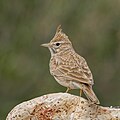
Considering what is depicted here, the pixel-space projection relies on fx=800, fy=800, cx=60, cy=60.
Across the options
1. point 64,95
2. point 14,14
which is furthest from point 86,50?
point 64,95

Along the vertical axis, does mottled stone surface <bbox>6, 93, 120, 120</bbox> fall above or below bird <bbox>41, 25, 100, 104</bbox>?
below

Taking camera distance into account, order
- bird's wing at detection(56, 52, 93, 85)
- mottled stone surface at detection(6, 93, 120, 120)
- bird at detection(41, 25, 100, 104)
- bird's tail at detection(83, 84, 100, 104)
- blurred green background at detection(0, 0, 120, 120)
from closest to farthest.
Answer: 1. mottled stone surface at detection(6, 93, 120, 120)
2. bird's tail at detection(83, 84, 100, 104)
3. bird at detection(41, 25, 100, 104)
4. bird's wing at detection(56, 52, 93, 85)
5. blurred green background at detection(0, 0, 120, 120)

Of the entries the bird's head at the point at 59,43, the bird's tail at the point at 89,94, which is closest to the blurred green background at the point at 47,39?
the bird's head at the point at 59,43

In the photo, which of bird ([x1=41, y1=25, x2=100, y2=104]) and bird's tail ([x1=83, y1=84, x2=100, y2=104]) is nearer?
bird's tail ([x1=83, y1=84, x2=100, y2=104])

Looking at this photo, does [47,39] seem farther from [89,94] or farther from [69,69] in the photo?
[89,94]

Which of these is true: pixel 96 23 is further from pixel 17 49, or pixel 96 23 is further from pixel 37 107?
pixel 37 107

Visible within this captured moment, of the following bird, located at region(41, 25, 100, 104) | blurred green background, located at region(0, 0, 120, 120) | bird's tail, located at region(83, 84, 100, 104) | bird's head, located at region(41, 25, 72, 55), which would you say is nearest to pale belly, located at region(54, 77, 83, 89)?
bird, located at region(41, 25, 100, 104)

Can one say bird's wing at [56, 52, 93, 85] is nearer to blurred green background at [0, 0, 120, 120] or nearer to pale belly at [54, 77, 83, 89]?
pale belly at [54, 77, 83, 89]
